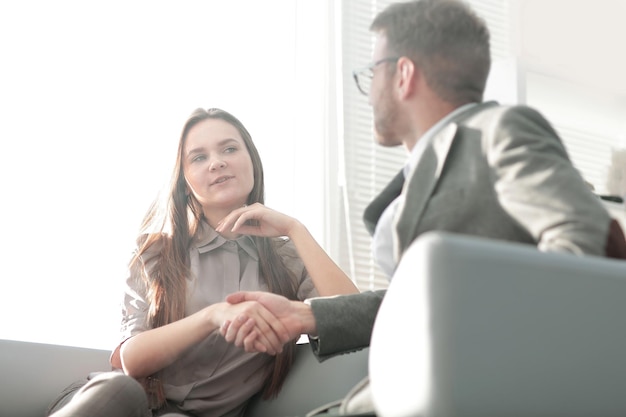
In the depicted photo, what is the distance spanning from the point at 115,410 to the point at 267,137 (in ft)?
6.52

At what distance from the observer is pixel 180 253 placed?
233cm

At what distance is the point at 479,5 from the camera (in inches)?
160

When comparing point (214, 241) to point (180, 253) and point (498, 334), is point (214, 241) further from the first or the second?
point (498, 334)

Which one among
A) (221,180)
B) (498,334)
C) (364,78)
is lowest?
(221,180)

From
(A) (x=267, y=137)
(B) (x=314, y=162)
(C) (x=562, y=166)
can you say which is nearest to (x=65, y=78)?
(A) (x=267, y=137)

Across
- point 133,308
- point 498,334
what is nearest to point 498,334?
point 498,334

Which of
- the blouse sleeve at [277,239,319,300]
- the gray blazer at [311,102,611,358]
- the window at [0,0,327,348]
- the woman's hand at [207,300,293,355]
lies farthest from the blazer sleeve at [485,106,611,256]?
the window at [0,0,327,348]

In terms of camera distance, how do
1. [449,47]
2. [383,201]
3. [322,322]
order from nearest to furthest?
[449,47]
[383,201]
[322,322]

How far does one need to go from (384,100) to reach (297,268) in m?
0.92

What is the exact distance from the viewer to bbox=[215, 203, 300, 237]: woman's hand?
2.25 m

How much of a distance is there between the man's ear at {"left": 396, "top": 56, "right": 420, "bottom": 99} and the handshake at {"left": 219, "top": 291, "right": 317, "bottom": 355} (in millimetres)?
501

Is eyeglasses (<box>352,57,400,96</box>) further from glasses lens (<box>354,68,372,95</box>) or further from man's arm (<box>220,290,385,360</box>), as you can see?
man's arm (<box>220,290,385,360</box>)

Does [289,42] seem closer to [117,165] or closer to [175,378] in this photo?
[117,165]

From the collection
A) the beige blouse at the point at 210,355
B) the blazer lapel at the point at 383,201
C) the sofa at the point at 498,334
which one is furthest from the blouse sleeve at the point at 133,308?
the sofa at the point at 498,334
